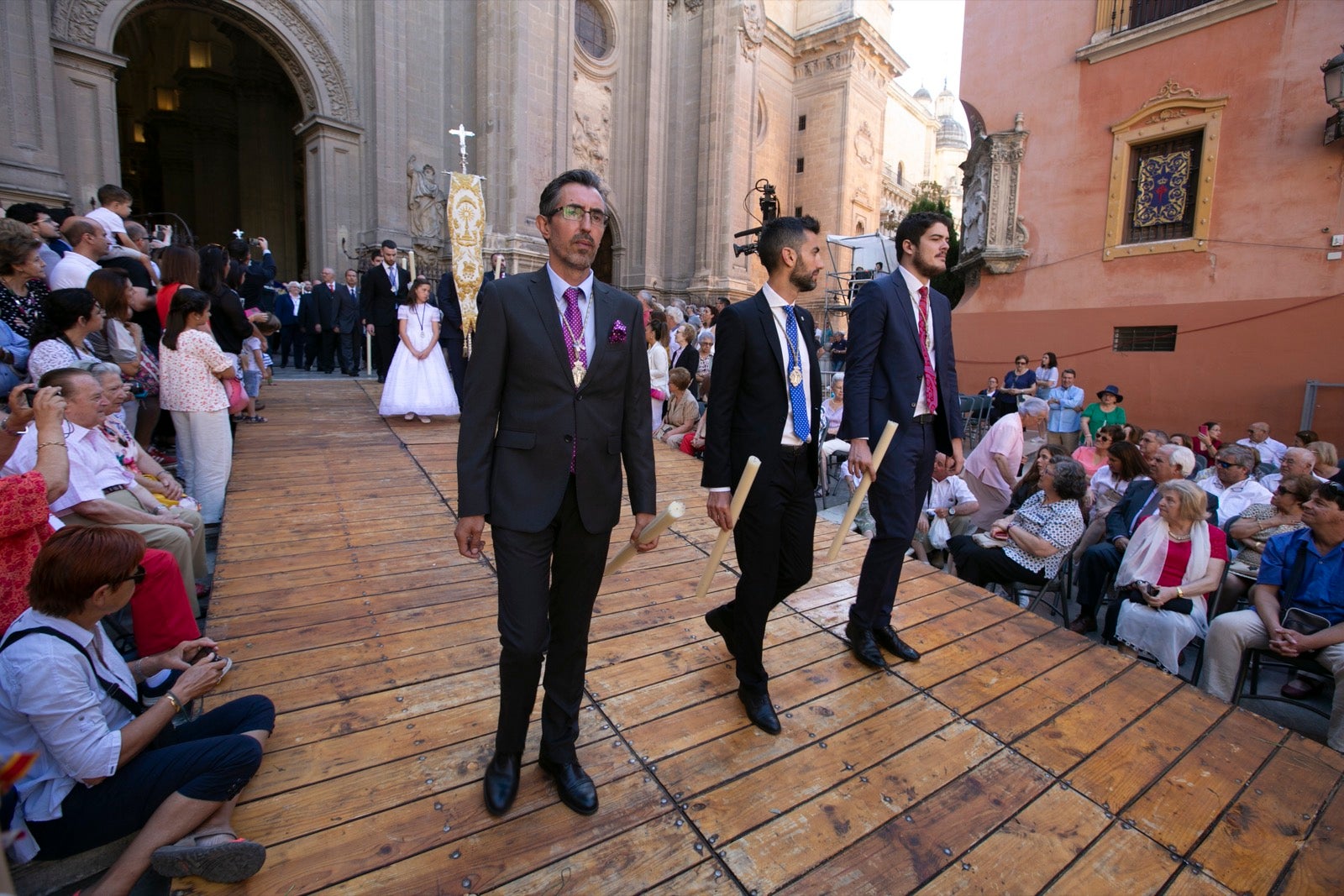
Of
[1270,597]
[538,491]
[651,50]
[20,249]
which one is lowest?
[1270,597]

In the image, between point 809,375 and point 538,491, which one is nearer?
point 538,491

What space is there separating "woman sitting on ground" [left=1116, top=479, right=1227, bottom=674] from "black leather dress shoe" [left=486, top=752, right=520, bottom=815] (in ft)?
13.0

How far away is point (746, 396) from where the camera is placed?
2891 mm

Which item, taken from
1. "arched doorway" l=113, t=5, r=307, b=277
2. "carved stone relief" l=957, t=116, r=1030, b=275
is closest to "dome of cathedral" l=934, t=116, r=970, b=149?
"carved stone relief" l=957, t=116, r=1030, b=275

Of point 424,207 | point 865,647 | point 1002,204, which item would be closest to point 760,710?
point 865,647

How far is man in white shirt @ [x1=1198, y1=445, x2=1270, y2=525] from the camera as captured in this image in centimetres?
562

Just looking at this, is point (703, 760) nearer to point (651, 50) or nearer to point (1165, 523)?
point (1165, 523)

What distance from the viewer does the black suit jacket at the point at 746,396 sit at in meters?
2.82

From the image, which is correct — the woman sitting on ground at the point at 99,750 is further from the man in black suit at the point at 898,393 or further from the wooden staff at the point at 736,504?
the man in black suit at the point at 898,393

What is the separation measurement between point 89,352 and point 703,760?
16.7 ft

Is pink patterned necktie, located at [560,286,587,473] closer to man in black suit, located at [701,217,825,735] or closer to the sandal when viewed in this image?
man in black suit, located at [701,217,825,735]

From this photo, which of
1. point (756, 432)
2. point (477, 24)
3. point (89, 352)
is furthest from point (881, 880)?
point (477, 24)

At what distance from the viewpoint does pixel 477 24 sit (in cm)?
1597

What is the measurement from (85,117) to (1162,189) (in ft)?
58.8
